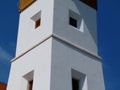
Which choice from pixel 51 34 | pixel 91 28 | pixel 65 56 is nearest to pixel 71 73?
A: pixel 65 56

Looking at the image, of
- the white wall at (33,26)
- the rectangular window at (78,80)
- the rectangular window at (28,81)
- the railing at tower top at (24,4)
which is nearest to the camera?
the rectangular window at (78,80)

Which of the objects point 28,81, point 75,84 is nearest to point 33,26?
point 28,81

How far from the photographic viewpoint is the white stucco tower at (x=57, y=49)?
48.4ft

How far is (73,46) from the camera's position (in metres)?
16.0

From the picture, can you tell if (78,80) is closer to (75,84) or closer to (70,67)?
(75,84)

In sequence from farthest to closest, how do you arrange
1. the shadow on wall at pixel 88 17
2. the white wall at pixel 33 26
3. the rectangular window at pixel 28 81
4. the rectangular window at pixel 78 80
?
the shadow on wall at pixel 88 17
the white wall at pixel 33 26
the rectangular window at pixel 28 81
the rectangular window at pixel 78 80

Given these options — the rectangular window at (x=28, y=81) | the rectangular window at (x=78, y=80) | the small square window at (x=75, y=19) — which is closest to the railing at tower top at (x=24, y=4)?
the small square window at (x=75, y=19)

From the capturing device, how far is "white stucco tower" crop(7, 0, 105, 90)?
14.8 m

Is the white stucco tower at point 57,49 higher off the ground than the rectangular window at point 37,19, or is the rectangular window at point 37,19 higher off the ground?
the rectangular window at point 37,19

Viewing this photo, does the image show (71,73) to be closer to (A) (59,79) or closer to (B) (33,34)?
(A) (59,79)

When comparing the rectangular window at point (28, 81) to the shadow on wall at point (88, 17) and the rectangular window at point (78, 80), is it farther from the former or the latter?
the shadow on wall at point (88, 17)

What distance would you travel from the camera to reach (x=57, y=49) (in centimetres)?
1527

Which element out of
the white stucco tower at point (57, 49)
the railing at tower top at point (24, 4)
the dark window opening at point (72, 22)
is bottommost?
the white stucco tower at point (57, 49)

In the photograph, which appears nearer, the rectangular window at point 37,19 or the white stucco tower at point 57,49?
the white stucco tower at point 57,49
